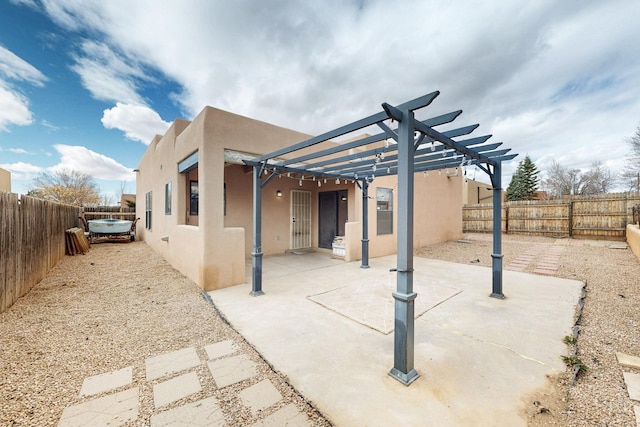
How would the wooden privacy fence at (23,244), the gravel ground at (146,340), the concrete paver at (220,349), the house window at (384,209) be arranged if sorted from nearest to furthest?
the gravel ground at (146,340) → the concrete paver at (220,349) → the wooden privacy fence at (23,244) → the house window at (384,209)

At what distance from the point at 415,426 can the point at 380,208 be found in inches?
253

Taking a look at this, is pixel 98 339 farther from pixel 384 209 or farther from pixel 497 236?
pixel 384 209

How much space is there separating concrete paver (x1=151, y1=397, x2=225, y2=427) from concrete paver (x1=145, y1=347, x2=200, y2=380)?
540 millimetres

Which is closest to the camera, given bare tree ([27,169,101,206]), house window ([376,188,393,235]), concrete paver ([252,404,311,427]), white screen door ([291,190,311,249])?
concrete paver ([252,404,311,427])

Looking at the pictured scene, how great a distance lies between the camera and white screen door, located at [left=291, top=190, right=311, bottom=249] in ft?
27.8

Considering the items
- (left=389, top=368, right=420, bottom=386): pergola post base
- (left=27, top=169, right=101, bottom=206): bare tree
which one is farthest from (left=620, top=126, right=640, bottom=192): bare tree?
(left=27, top=169, right=101, bottom=206): bare tree

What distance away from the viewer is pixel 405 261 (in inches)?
86.4

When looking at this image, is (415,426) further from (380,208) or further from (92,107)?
(92,107)

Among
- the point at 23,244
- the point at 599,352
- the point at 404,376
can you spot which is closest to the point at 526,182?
the point at 599,352

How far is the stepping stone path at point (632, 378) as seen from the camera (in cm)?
177

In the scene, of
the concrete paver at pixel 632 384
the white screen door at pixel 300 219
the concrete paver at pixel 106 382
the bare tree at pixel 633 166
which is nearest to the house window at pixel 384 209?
the white screen door at pixel 300 219

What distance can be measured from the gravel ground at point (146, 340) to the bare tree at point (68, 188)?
55.4 ft

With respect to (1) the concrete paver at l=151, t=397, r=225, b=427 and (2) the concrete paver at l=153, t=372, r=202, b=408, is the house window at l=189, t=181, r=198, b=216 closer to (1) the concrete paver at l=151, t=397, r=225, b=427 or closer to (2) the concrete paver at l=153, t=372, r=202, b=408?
(2) the concrete paver at l=153, t=372, r=202, b=408

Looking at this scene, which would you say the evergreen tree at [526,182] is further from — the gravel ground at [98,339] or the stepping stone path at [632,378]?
the gravel ground at [98,339]
